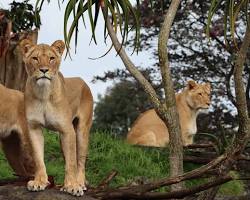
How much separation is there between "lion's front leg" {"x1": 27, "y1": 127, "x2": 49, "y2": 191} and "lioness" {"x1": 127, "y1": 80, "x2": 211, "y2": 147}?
22.4 feet

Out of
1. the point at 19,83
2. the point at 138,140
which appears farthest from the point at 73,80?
the point at 138,140

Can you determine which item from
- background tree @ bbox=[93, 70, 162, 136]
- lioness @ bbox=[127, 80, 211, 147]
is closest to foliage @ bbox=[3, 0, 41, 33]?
lioness @ bbox=[127, 80, 211, 147]

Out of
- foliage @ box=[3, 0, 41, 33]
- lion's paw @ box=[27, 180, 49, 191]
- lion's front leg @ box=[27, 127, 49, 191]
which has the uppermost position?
foliage @ box=[3, 0, 41, 33]

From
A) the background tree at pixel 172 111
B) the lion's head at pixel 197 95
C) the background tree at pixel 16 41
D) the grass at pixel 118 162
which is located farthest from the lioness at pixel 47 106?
the lion's head at pixel 197 95

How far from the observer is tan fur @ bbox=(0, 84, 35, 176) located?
5.96 metres

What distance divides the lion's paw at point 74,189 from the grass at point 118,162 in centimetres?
330

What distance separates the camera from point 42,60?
543cm

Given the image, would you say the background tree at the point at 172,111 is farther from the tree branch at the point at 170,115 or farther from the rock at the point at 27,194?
the rock at the point at 27,194

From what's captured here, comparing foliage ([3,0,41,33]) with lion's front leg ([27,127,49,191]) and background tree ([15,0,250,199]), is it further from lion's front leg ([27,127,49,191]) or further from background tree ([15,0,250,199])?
lion's front leg ([27,127,49,191])

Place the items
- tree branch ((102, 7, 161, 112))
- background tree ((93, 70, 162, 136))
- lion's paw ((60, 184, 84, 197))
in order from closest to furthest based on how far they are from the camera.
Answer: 1. lion's paw ((60, 184, 84, 197))
2. tree branch ((102, 7, 161, 112))
3. background tree ((93, 70, 162, 136))

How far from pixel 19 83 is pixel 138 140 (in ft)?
9.09

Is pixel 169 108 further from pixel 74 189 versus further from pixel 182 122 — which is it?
pixel 182 122

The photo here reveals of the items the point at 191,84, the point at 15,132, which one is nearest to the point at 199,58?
the point at 191,84

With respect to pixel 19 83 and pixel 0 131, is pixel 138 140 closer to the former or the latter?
pixel 19 83
